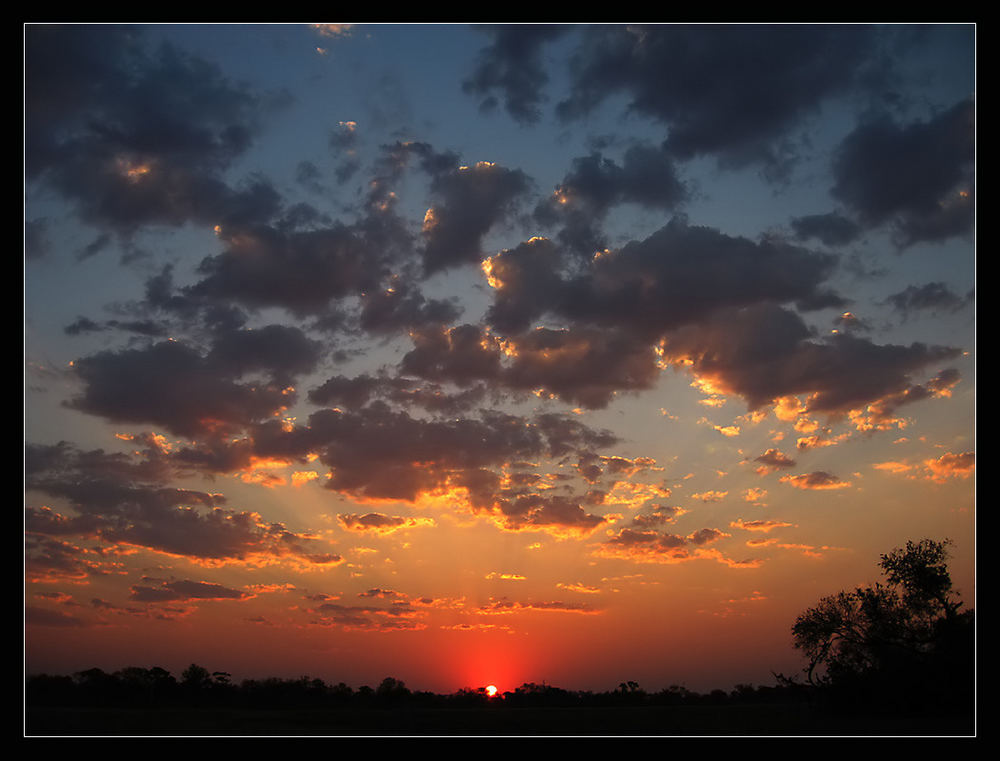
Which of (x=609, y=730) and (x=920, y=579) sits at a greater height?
(x=920, y=579)

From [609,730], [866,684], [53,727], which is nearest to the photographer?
[53,727]

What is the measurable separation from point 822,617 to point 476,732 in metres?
21.9

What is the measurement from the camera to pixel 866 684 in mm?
41969

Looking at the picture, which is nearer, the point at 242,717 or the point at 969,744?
the point at 969,744

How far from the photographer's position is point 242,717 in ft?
128
